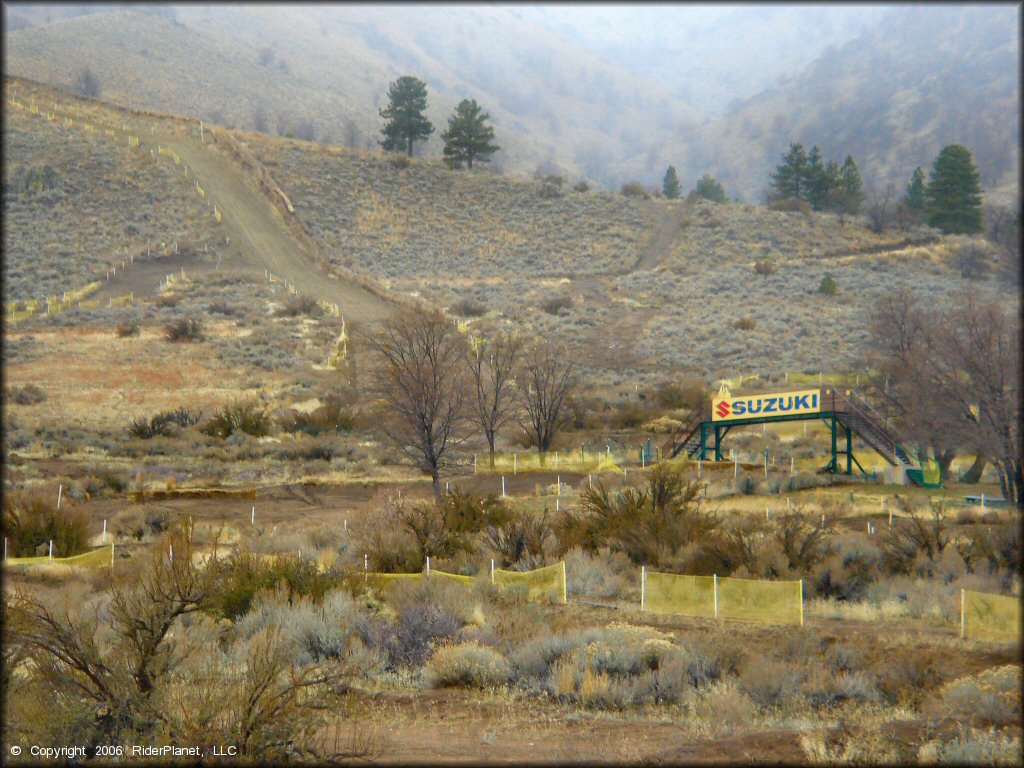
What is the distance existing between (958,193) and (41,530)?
88.0m

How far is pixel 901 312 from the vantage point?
47.2 metres

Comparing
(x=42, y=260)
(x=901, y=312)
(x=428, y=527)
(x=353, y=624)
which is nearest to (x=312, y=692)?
(x=353, y=624)

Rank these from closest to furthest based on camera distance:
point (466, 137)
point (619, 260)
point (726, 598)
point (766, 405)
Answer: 1. point (726, 598)
2. point (766, 405)
3. point (619, 260)
4. point (466, 137)

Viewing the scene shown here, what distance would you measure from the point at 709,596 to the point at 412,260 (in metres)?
63.8

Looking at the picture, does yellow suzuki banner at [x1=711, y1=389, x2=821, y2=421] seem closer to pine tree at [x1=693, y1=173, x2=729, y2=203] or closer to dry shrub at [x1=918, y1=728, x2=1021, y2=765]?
dry shrub at [x1=918, y1=728, x2=1021, y2=765]

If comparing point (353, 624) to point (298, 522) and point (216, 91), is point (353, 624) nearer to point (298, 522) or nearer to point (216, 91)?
point (298, 522)

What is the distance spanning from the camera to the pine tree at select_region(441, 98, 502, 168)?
9438cm

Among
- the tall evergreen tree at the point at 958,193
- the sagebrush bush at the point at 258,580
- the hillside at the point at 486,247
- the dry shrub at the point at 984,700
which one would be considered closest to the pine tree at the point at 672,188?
the hillside at the point at 486,247

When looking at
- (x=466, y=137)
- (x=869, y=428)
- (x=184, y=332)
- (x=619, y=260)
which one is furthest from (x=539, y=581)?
(x=466, y=137)

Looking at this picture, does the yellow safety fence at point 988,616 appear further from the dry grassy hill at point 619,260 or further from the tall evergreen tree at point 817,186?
the tall evergreen tree at point 817,186

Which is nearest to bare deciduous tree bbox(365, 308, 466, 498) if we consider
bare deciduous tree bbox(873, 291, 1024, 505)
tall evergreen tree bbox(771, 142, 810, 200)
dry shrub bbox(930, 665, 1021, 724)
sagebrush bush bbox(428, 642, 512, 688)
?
bare deciduous tree bbox(873, 291, 1024, 505)

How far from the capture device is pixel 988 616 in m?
13.2

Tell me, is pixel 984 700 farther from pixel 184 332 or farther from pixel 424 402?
pixel 184 332

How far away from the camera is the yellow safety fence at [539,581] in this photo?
15.6 metres
